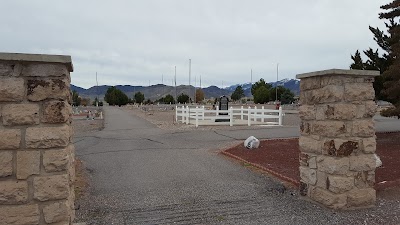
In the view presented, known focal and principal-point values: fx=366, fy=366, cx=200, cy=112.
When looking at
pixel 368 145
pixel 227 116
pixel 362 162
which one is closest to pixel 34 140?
pixel 362 162

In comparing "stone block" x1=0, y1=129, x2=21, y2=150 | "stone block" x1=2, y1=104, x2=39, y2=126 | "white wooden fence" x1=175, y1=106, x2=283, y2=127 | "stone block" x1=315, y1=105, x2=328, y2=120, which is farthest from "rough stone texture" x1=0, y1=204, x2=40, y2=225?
"white wooden fence" x1=175, y1=106, x2=283, y2=127

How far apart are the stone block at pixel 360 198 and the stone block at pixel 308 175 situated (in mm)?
569

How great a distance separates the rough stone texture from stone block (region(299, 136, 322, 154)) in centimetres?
401

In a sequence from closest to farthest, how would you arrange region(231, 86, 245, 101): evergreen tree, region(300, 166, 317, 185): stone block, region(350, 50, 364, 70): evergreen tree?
1. region(300, 166, 317, 185): stone block
2. region(350, 50, 364, 70): evergreen tree
3. region(231, 86, 245, 101): evergreen tree

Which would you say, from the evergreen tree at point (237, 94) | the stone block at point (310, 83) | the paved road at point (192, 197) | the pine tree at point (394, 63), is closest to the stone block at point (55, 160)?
the paved road at point (192, 197)

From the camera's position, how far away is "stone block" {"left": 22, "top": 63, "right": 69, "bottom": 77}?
3.74 meters

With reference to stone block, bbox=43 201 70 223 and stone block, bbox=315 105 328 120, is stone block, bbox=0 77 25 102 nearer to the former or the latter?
stone block, bbox=43 201 70 223

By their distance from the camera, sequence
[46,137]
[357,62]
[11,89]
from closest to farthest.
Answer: [11,89] < [46,137] < [357,62]

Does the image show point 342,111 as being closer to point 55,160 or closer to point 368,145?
point 368,145

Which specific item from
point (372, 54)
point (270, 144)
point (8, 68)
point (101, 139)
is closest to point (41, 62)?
point (8, 68)

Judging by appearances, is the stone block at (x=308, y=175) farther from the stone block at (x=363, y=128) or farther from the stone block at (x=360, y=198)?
the stone block at (x=363, y=128)

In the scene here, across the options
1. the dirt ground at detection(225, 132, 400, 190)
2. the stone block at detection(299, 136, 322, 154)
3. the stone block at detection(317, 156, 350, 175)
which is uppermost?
the stone block at detection(299, 136, 322, 154)

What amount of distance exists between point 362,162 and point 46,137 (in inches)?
175

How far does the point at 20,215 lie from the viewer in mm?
3721
